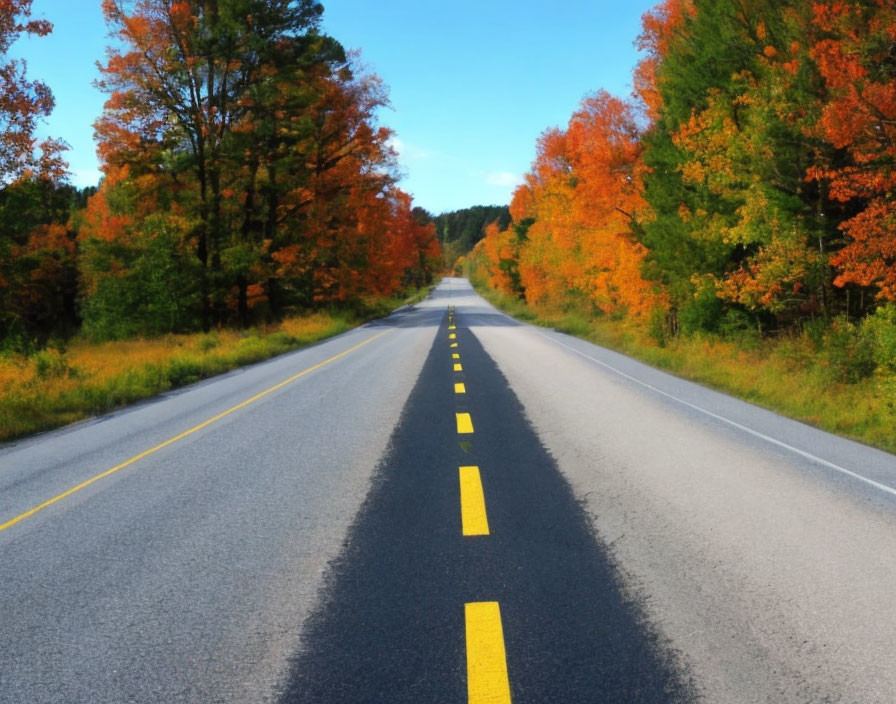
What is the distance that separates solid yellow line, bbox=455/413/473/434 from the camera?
27.6 ft

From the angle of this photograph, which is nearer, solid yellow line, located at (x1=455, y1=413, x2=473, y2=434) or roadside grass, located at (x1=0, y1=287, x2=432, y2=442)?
solid yellow line, located at (x1=455, y1=413, x2=473, y2=434)

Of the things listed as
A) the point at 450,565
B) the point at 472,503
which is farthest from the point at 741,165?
the point at 450,565

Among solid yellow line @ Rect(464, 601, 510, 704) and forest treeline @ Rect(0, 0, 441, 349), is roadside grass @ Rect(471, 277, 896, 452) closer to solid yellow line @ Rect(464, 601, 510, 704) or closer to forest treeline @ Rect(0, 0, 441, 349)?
solid yellow line @ Rect(464, 601, 510, 704)

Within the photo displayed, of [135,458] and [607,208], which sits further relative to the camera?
[607,208]

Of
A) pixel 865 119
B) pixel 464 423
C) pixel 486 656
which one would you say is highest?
pixel 865 119

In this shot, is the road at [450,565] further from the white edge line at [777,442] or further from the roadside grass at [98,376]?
the roadside grass at [98,376]

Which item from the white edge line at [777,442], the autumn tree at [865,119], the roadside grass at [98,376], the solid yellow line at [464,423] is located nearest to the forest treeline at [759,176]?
the autumn tree at [865,119]

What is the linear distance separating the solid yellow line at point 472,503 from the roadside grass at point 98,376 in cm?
730

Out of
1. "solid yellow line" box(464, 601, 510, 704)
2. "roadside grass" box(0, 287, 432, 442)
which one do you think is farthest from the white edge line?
"roadside grass" box(0, 287, 432, 442)

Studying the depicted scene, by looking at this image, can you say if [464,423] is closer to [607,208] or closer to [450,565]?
[450,565]

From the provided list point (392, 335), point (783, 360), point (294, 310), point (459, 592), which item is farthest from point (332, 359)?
point (294, 310)

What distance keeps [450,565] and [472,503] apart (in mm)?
1296

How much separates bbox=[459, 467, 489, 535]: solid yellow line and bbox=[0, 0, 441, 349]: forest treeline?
16538 mm

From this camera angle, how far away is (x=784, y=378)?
1266 cm
